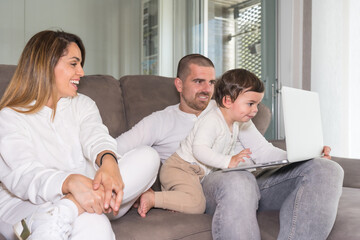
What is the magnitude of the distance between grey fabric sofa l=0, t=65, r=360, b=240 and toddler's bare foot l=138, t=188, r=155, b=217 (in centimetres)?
2

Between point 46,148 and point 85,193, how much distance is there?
32cm

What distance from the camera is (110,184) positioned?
97cm

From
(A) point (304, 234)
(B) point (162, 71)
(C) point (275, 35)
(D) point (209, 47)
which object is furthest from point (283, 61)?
(A) point (304, 234)

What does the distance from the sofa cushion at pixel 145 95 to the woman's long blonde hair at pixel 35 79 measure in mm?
445

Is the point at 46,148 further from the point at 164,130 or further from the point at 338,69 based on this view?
the point at 338,69

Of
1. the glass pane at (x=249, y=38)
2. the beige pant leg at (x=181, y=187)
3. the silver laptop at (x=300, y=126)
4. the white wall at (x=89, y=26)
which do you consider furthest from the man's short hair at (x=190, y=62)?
the white wall at (x=89, y=26)

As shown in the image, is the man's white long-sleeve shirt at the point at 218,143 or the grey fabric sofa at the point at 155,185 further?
the man's white long-sleeve shirt at the point at 218,143

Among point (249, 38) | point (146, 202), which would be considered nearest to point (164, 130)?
point (146, 202)

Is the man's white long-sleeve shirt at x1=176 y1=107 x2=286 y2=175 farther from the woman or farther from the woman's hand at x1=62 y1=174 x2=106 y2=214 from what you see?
the woman's hand at x1=62 y1=174 x2=106 y2=214

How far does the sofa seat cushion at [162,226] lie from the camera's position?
107 cm

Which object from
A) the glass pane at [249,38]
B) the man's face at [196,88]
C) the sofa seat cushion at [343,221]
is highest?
the glass pane at [249,38]

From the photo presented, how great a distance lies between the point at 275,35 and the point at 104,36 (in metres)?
1.66

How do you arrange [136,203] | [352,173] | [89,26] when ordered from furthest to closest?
1. [89,26]
2. [352,173]
3. [136,203]

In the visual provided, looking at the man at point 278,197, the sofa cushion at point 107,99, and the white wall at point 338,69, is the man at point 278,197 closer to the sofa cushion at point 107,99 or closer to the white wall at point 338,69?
the sofa cushion at point 107,99
